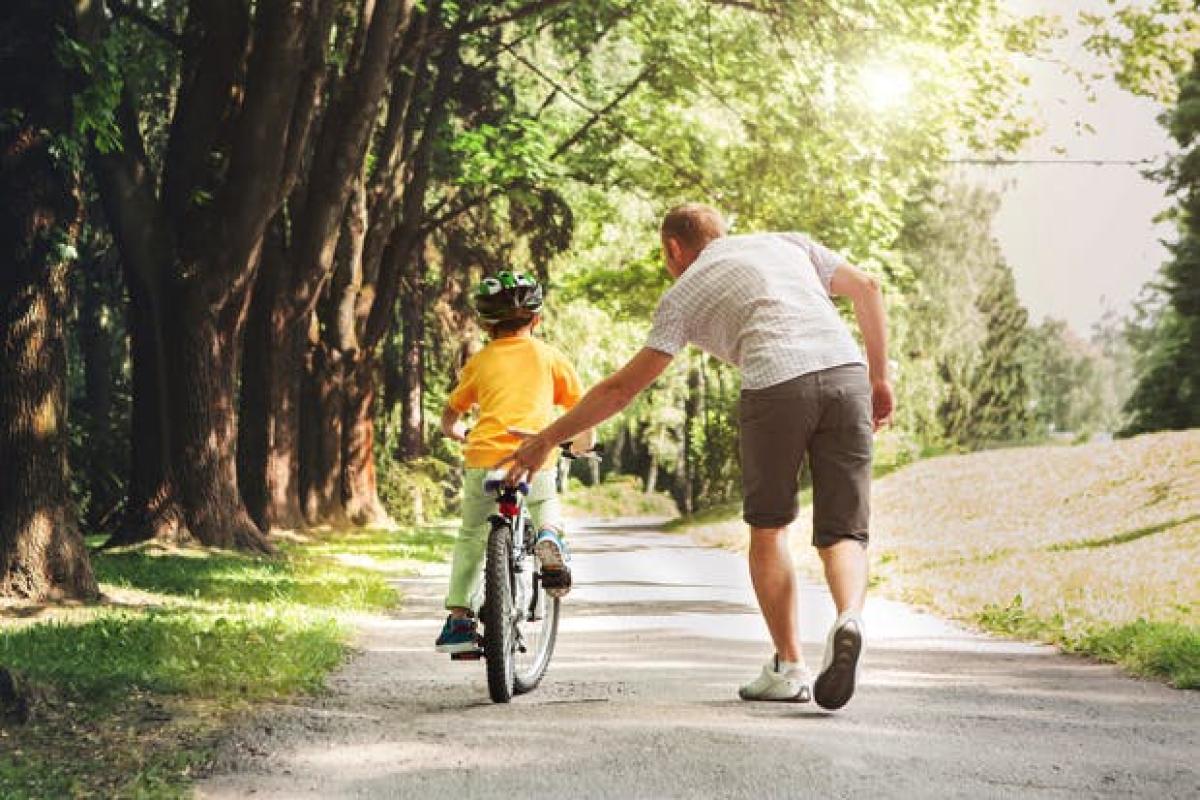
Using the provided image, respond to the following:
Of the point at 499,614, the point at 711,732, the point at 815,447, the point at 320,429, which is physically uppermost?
the point at 320,429

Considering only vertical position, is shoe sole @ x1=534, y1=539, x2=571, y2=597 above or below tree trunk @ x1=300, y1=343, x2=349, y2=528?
below

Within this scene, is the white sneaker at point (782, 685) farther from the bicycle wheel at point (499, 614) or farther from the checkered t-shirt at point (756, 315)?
the checkered t-shirt at point (756, 315)

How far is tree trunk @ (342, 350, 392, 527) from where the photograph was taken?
2520 centimetres

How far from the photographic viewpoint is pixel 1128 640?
973 centimetres

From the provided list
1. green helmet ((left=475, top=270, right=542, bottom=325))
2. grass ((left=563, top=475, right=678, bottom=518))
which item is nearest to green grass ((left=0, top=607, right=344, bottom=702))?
green helmet ((left=475, top=270, right=542, bottom=325))

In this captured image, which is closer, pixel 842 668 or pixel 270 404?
pixel 842 668

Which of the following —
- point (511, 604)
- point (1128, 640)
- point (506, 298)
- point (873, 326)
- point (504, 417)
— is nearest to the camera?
point (873, 326)

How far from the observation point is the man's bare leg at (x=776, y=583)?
265 inches

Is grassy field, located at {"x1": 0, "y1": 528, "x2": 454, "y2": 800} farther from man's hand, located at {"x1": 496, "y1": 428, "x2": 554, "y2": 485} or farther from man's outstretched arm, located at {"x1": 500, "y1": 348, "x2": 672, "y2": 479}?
man's outstretched arm, located at {"x1": 500, "y1": 348, "x2": 672, "y2": 479}

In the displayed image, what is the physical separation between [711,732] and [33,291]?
638 cm

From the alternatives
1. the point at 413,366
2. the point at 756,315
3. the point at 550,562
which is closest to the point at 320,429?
the point at 413,366

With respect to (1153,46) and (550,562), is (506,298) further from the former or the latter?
(1153,46)

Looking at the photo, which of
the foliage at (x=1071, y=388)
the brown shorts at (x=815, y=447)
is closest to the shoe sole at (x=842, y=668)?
the brown shorts at (x=815, y=447)

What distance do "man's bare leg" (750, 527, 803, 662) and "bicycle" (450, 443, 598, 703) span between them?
1.01 metres
